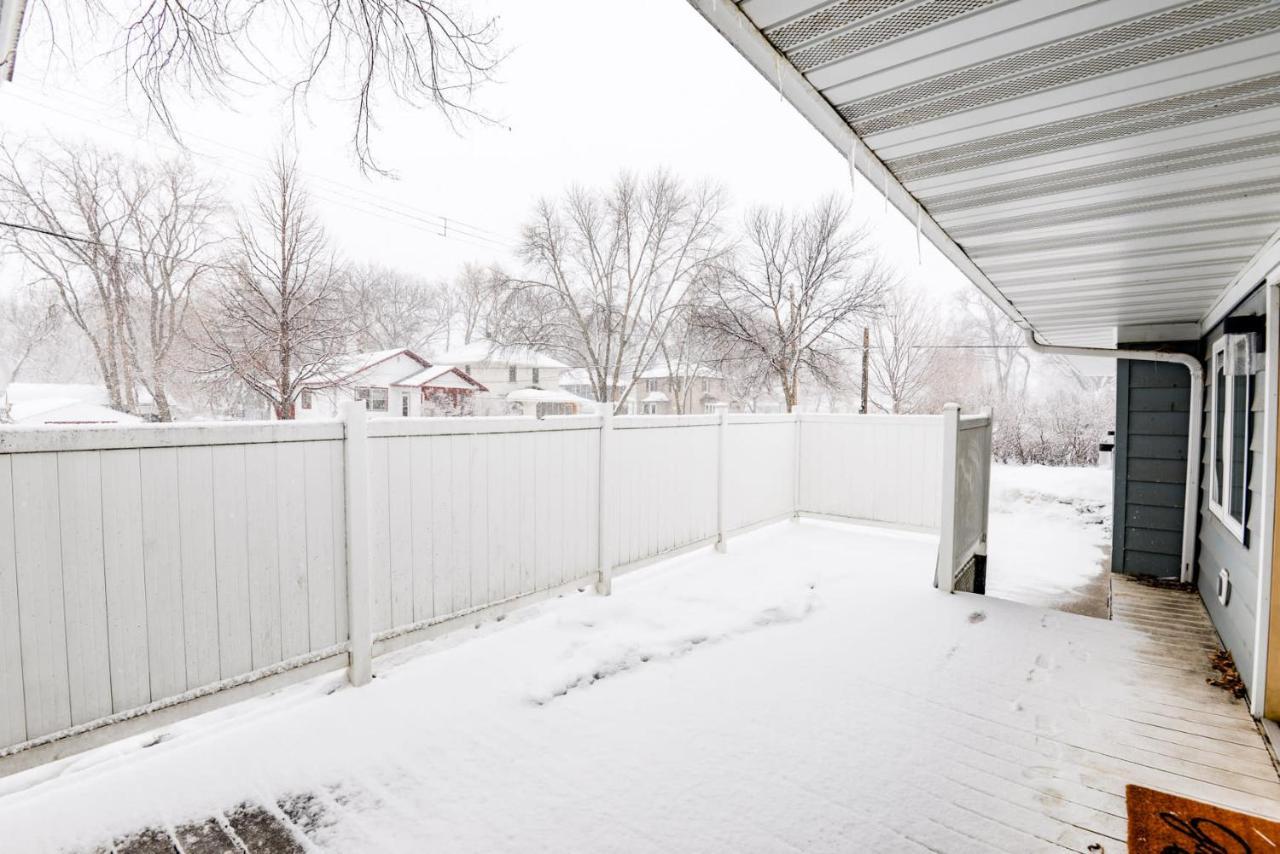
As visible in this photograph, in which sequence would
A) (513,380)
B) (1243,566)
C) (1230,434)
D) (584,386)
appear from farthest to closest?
1. (584,386)
2. (513,380)
3. (1230,434)
4. (1243,566)

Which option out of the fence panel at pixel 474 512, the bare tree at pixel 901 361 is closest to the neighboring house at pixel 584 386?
the bare tree at pixel 901 361

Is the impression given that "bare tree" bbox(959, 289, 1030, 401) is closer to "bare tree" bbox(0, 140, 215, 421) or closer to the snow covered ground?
the snow covered ground

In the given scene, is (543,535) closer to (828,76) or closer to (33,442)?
(33,442)

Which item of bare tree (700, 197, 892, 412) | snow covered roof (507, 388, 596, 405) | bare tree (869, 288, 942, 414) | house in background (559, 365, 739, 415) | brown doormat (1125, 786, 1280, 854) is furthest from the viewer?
snow covered roof (507, 388, 596, 405)

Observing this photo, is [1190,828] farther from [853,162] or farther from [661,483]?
[661,483]

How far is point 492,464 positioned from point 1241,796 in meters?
3.24

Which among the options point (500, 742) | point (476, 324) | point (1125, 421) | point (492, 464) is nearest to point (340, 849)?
point (500, 742)

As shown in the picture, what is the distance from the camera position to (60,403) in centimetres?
1173

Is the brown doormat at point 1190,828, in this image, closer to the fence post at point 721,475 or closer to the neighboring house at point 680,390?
the fence post at point 721,475

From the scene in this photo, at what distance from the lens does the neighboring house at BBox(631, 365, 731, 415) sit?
21.2 metres

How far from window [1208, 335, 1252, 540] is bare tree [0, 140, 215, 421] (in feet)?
49.5

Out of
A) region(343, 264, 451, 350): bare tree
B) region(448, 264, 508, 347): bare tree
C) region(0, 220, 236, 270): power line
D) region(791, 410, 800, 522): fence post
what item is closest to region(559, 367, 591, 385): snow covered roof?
region(448, 264, 508, 347): bare tree

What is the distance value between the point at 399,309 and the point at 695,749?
863 inches

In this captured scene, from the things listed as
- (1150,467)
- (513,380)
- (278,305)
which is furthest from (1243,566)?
(513,380)
